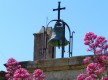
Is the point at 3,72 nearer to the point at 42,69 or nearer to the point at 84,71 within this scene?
the point at 42,69

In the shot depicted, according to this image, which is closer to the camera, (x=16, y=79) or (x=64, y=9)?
(x=16, y=79)

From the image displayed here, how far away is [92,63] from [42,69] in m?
1.60

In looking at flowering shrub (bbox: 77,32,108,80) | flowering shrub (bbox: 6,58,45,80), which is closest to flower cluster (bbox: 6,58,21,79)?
flowering shrub (bbox: 6,58,45,80)

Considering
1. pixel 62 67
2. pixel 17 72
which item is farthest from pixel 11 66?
pixel 62 67

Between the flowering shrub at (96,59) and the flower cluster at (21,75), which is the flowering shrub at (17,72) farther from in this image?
the flowering shrub at (96,59)

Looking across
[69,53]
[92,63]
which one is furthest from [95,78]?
[69,53]

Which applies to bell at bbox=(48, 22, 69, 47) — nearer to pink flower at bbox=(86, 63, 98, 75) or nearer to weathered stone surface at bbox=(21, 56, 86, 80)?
weathered stone surface at bbox=(21, 56, 86, 80)

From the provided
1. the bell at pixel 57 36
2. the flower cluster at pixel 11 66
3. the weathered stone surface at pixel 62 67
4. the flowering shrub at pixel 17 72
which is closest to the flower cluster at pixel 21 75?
the flowering shrub at pixel 17 72

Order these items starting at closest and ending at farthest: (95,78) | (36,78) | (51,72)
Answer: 1. (95,78)
2. (36,78)
3. (51,72)

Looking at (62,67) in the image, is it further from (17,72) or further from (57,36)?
(57,36)

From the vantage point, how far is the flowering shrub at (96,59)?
24.2 feet

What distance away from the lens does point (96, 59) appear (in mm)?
7637

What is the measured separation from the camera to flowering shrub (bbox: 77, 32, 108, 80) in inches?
291

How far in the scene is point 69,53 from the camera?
9539 millimetres
